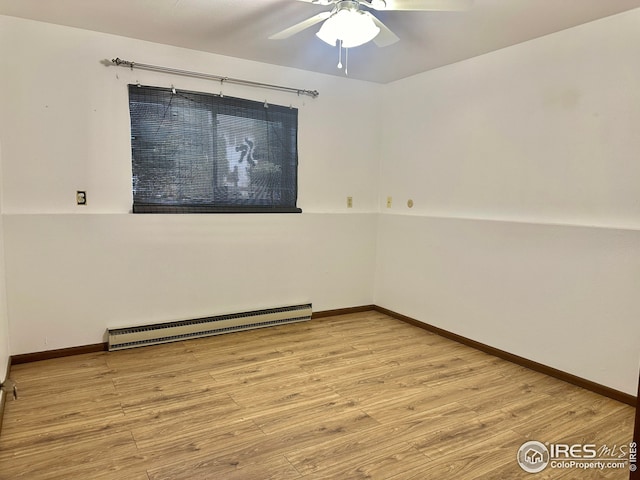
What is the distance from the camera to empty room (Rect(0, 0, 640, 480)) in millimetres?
2252

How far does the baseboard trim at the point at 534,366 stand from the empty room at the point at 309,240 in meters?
0.01

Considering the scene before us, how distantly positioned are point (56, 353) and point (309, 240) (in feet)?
7.79

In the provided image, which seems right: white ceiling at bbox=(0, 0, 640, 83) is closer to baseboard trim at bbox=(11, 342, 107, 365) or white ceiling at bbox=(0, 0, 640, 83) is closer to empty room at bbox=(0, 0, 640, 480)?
empty room at bbox=(0, 0, 640, 480)

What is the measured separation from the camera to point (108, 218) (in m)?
3.27

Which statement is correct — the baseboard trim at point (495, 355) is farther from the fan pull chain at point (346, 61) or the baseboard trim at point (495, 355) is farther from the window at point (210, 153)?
the fan pull chain at point (346, 61)

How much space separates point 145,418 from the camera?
7.76ft

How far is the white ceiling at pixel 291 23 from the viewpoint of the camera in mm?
2604

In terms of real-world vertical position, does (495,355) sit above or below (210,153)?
below

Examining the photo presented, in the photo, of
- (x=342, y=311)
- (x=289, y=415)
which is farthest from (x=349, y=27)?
(x=342, y=311)

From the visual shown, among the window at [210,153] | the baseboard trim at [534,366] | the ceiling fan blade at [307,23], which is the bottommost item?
the baseboard trim at [534,366]

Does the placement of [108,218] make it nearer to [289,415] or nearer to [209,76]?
[209,76]

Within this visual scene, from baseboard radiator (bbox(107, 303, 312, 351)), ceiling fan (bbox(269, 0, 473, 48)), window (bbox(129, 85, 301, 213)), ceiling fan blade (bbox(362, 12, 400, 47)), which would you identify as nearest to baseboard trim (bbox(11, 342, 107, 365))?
baseboard radiator (bbox(107, 303, 312, 351))

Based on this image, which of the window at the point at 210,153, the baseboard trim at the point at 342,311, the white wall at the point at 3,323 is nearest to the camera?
the white wall at the point at 3,323

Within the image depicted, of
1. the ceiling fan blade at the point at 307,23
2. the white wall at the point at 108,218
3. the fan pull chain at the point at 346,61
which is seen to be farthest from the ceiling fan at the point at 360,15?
the white wall at the point at 108,218
